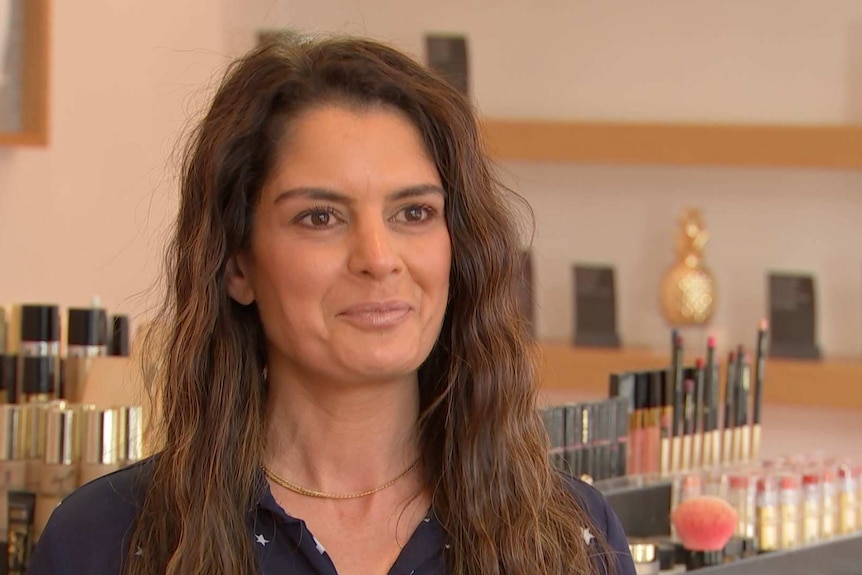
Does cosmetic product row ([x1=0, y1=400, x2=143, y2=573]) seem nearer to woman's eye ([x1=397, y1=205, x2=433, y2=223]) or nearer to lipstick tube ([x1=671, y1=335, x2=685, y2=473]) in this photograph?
woman's eye ([x1=397, y1=205, x2=433, y2=223])

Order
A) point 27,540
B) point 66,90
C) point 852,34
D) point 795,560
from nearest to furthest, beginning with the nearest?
point 27,540 < point 795,560 < point 66,90 < point 852,34

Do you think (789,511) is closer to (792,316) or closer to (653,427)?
(653,427)

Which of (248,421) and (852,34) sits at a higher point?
(852,34)

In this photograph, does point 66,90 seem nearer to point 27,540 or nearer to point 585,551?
point 27,540

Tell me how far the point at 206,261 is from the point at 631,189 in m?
2.46

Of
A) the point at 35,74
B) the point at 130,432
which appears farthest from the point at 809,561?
the point at 35,74

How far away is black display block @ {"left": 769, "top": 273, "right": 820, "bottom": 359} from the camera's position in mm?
3520

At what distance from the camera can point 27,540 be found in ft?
5.82

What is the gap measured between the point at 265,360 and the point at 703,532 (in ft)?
2.41

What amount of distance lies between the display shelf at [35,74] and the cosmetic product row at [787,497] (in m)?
1.43

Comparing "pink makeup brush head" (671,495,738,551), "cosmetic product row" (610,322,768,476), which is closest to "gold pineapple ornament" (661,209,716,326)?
"cosmetic product row" (610,322,768,476)

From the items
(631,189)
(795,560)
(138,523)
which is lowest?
(795,560)

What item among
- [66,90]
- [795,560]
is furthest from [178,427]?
[66,90]

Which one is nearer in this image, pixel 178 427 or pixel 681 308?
pixel 178 427
